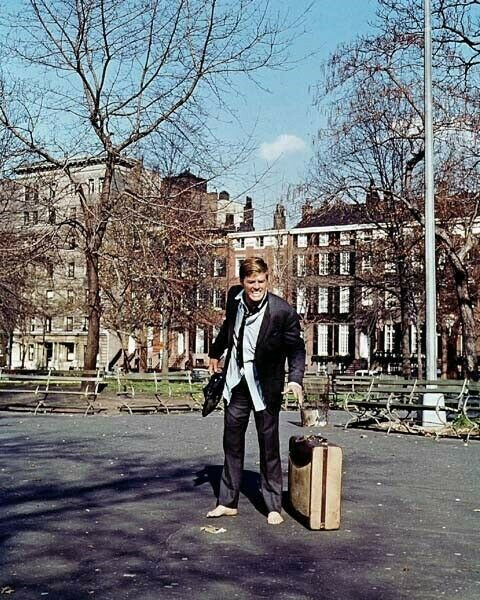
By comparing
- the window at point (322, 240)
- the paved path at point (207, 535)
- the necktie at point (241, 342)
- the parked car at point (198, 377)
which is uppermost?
the window at point (322, 240)

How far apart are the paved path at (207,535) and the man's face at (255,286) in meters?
1.76

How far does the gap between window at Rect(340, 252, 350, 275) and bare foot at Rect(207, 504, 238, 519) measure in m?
42.0

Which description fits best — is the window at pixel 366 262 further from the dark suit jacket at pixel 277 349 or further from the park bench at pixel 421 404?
the dark suit jacket at pixel 277 349

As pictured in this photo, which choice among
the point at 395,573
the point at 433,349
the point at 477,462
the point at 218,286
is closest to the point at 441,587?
the point at 395,573

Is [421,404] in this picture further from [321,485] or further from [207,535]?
[207,535]

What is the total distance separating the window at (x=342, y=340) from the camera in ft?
263

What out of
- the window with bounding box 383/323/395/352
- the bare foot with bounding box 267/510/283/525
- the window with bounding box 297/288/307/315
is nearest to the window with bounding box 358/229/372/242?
the window with bounding box 297/288/307/315

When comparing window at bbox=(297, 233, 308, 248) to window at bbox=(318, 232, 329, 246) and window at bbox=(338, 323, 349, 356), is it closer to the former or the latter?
window at bbox=(318, 232, 329, 246)

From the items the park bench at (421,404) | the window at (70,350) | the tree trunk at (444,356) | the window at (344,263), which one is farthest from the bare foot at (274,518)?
the window at (70,350)

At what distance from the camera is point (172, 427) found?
60.0 feet

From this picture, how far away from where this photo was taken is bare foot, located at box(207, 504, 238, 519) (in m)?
7.62

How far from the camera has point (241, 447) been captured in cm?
768

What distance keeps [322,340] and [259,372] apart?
247ft

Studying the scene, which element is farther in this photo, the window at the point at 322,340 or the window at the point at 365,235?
the window at the point at 322,340
